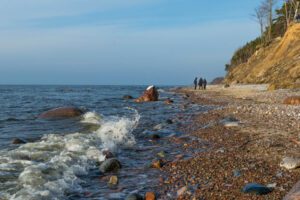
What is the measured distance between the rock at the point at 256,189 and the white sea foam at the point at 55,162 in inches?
124

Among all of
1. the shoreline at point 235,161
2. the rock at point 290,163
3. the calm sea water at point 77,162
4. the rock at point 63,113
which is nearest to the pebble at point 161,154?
the calm sea water at point 77,162

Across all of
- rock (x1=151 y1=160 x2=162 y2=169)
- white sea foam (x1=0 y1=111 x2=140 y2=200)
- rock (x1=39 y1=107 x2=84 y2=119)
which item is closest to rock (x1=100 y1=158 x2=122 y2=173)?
white sea foam (x1=0 y1=111 x2=140 y2=200)

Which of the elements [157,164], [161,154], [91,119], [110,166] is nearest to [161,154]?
[161,154]

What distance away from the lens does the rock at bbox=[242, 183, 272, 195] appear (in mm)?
6070

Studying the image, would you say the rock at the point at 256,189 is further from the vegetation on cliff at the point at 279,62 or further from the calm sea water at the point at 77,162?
the vegetation on cliff at the point at 279,62

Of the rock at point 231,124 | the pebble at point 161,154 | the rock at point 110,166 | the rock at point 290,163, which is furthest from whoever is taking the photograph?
the rock at point 231,124

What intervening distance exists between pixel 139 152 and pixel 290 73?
25.8 meters

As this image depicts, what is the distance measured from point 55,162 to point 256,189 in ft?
15.6

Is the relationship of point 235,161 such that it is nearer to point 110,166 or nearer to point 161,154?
point 161,154

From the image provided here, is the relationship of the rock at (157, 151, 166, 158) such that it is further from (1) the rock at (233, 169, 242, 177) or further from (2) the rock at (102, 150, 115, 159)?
(1) the rock at (233, 169, 242, 177)

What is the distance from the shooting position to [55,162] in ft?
28.8

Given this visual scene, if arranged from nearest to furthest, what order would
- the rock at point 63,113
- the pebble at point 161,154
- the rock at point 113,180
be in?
the rock at point 113,180 < the pebble at point 161,154 < the rock at point 63,113

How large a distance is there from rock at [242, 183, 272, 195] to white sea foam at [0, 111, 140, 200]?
315 cm

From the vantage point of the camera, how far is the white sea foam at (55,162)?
6789 mm
